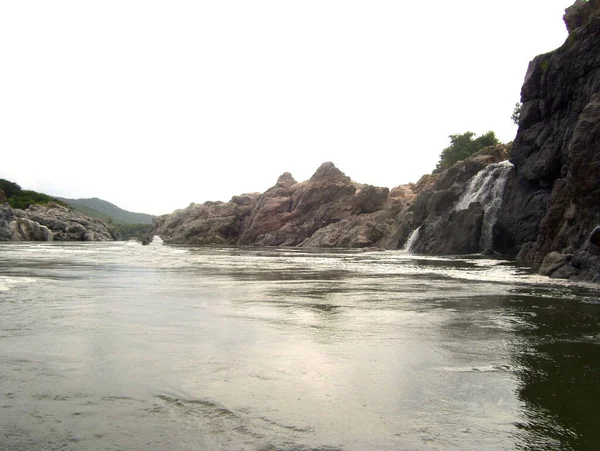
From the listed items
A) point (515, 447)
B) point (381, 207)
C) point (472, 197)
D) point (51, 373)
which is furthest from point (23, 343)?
point (381, 207)

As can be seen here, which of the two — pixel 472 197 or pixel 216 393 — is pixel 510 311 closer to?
pixel 216 393

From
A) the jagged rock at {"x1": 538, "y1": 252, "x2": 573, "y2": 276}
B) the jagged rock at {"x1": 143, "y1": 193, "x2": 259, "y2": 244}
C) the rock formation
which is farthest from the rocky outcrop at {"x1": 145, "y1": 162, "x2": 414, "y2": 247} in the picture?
the jagged rock at {"x1": 538, "y1": 252, "x2": 573, "y2": 276}

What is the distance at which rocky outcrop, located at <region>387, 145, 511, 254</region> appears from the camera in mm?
41531

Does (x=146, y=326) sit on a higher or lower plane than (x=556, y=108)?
lower

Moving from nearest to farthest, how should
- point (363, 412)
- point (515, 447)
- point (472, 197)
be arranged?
point (515, 447) < point (363, 412) < point (472, 197)

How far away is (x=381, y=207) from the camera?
81312 mm

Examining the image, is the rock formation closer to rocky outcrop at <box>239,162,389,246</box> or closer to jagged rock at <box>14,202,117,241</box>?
rocky outcrop at <box>239,162,389,246</box>

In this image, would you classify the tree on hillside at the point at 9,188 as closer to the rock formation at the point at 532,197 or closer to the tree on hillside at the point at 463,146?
the rock formation at the point at 532,197

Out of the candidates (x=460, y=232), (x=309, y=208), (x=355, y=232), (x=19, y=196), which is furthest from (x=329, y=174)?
(x=19, y=196)

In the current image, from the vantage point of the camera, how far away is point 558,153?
32250 mm

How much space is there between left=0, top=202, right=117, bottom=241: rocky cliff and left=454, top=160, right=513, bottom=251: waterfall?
78.5 metres

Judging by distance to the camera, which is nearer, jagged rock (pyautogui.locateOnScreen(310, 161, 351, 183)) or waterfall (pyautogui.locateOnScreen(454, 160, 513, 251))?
waterfall (pyautogui.locateOnScreen(454, 160, 513, 251))

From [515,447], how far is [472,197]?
150 feet

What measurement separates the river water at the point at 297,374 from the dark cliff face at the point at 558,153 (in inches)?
472
